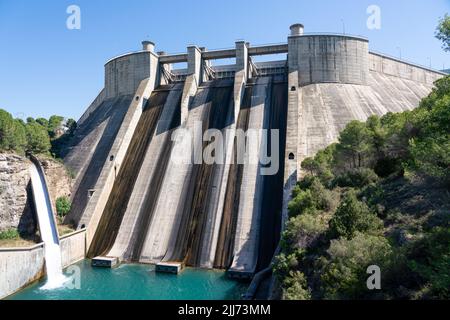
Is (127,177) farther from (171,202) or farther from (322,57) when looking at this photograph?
(322,57)

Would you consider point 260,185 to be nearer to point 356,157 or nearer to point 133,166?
point 356,157

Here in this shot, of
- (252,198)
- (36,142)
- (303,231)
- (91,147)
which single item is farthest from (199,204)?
(36,142)

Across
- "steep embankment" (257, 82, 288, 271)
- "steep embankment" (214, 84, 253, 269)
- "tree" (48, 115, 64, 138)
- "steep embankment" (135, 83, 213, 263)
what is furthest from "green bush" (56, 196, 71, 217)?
"steep embankment" (257, 82, 288, 271)

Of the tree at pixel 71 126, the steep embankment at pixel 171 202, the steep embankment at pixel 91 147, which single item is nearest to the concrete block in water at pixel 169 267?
the steep embankment at pixel 171 202

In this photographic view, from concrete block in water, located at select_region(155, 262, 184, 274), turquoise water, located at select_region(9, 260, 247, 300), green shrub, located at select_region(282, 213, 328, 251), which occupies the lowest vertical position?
turquoise water, located at select_region(9, 260, 247, 300)

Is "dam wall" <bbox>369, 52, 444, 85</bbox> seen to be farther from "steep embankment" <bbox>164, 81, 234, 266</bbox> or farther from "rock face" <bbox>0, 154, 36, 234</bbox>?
"rock face" <bbox>0, 154, 36, 234</bbox>
